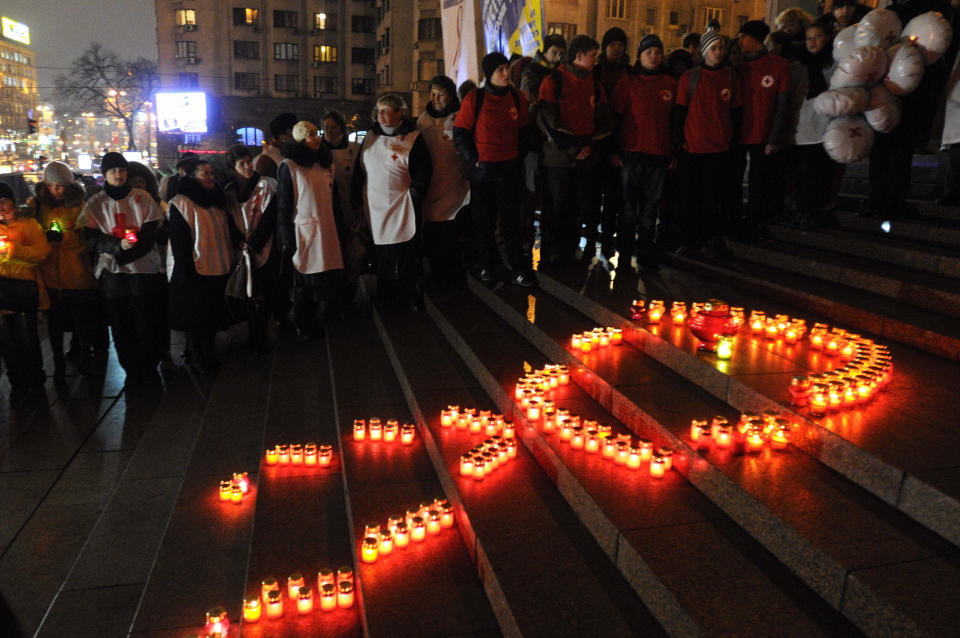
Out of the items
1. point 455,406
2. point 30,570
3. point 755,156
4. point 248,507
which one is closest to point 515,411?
point 455,406

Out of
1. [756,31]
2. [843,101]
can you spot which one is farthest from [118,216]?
[843,101]

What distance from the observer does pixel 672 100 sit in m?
6.50

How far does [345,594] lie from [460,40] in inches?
233

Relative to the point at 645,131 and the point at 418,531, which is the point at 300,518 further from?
the point at 645,131

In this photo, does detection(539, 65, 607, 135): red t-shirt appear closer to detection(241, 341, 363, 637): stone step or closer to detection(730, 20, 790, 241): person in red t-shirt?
detection(730, 20, 790, 241): person in red t-shirt

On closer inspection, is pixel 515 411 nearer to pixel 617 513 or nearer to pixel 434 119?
pixel 617 513

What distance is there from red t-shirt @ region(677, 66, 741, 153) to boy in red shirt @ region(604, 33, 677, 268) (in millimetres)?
194

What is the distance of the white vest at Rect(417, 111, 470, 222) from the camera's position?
6.81 m

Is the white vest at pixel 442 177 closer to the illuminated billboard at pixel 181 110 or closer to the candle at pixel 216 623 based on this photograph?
the candle at pixel 216 623

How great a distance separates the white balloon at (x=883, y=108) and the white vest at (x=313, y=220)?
16.1 feet

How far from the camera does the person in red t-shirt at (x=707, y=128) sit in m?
6.30

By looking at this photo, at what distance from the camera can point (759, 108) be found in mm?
6422

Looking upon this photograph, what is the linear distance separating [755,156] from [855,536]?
15.9ft

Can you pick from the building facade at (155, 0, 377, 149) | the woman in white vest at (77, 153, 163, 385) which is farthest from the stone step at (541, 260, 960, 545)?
the building facade at (155, 0, 377, 149)
